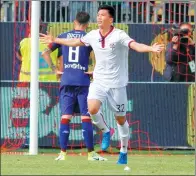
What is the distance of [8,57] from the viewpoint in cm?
1811

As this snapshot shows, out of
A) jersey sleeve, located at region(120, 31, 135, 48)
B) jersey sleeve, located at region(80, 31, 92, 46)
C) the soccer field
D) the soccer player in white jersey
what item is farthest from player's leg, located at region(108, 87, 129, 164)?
jersey sleeve, located at region(80, 31, 92, 46)

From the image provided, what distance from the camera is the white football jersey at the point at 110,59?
43.5 ft

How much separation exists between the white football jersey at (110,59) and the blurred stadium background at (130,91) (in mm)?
4134

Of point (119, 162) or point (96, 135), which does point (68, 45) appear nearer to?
point (119, 162)

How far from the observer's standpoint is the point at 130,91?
17719 millimetres

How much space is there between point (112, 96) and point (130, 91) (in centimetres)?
445

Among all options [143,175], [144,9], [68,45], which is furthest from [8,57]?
[143,175]

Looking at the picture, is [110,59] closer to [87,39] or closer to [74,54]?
[87,39]

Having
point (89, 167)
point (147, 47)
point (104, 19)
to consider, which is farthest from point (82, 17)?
point (89, 167)

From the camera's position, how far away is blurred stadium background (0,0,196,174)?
57.8ft

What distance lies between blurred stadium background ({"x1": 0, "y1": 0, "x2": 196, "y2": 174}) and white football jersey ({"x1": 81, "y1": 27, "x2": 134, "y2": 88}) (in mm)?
4134

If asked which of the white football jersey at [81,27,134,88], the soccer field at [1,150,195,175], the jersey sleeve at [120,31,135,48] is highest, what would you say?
the jersey sleeve at [120,31,135,48]

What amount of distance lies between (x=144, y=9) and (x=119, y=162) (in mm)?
5508

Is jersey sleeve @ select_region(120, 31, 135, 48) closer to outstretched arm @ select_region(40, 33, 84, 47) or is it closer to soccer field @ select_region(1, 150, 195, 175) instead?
outstretched arm @ select_region(40, 33, 84, 47)
